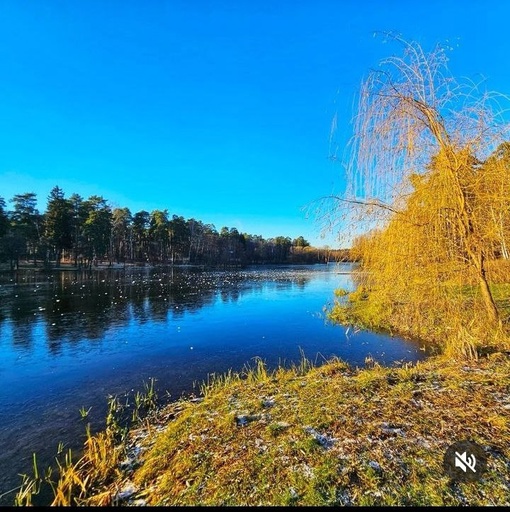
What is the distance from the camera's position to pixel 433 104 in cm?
536

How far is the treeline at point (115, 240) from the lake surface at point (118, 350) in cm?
436

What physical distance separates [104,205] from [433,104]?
200ft

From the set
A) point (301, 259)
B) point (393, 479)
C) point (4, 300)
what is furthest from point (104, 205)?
point (393, 479)

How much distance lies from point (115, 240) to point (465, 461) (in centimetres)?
7190

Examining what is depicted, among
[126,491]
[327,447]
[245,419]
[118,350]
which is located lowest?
[118,350]

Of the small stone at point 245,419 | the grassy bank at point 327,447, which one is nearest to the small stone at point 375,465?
the grassy bank at point 327,447

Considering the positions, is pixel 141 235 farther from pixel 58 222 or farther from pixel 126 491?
pixel 126 491

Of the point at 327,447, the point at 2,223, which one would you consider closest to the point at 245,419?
the point at 327,447

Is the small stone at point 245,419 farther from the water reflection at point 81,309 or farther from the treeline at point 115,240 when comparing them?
the water reflection at point 81,309

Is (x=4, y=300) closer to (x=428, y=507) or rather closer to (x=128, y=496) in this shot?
(x=128, y=496)

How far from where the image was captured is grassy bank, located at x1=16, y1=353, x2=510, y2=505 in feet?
8.17

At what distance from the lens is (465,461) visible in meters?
2.72

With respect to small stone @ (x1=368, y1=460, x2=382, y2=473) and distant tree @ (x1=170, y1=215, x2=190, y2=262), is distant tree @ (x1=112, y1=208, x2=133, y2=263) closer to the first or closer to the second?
distant tree @ (x1=170, y1=215, x2=190, y2=262)

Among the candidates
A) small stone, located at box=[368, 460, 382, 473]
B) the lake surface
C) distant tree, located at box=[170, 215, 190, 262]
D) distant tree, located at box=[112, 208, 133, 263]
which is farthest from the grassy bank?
distant tree, located at box=[170, 215, 190, 262]
